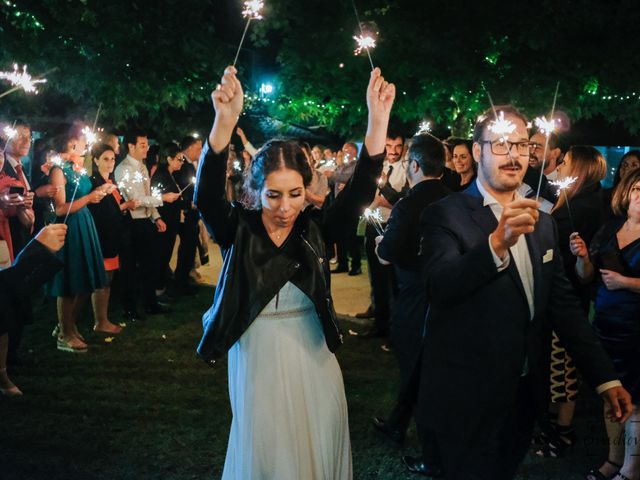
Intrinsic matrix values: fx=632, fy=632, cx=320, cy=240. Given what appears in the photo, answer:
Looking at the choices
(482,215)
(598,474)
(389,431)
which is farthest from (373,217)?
(482,215)

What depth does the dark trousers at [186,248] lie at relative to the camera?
403 inches

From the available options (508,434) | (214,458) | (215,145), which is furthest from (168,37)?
(508,434)

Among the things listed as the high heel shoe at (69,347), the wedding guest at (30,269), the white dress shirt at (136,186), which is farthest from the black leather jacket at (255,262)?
the white dress shirt at (136,186)

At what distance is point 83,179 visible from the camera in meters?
7.40

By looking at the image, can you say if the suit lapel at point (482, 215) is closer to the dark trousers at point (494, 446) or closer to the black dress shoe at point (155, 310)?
the dark trousers at point (494, 446)

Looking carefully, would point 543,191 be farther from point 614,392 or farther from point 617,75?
point 617,75

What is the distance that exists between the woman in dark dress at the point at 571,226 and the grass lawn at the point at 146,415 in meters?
0.24

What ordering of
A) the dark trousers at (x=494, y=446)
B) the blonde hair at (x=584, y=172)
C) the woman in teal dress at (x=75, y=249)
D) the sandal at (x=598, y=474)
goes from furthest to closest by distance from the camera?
the woman in teal dress at (x=75, y=249)
the blonde hair at (x=584, y=172)
the sandal at (x=598, y=474)
the dark trousers at (x=494, y=446)

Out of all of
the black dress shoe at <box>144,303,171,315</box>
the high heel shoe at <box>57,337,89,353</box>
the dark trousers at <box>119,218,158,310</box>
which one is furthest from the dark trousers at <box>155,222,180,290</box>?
the high heel shoe at <box>57,337,89,353</box>

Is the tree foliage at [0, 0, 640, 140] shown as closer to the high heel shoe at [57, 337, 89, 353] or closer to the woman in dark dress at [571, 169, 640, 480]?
the high heel shoe at [57, 337, 89, 353]

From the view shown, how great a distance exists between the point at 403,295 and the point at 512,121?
2148 mm

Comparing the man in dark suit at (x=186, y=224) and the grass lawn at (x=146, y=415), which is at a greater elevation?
the man in dark suit at (x=186, y=224)

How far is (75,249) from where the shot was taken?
290 inches

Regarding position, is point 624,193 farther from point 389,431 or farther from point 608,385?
point 389,431
